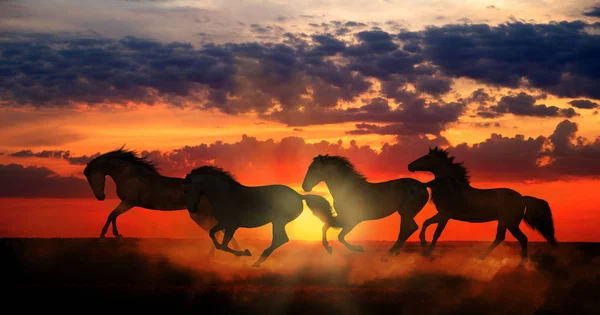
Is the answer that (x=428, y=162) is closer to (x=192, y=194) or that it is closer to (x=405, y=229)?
(x=405, y=229)

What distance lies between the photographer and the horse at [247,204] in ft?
55.0

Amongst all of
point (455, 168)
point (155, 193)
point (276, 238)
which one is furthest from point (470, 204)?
point (155, 193)

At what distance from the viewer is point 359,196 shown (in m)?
17.8

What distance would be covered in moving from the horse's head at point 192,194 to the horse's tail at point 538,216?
351 inches

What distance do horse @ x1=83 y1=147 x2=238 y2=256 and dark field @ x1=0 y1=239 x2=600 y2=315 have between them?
3.63 feet

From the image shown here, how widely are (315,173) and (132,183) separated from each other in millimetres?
5840

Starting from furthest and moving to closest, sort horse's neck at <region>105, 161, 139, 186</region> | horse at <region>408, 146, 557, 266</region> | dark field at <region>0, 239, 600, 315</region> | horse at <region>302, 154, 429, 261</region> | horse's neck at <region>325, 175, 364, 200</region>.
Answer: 1. horse's neck at <region>105, 161, 139, 186</region>
2. horse at <region>408, 146, 557, 266</region>
3. horse's neck at <region>325, 175, 364, 200</region>
4. horse at <region>302, 154, 429, 261</region>
5. dark field at <region>0, 239, 600, 315</region>

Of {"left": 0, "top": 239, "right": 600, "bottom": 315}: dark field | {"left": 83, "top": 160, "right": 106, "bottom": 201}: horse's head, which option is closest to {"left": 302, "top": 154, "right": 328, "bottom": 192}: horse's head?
{"left": 0, "top": 239, "right": 600, "bottom": 315}: dark field

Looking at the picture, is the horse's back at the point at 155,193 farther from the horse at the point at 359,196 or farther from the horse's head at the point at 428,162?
the horse's head at the point at 428,162

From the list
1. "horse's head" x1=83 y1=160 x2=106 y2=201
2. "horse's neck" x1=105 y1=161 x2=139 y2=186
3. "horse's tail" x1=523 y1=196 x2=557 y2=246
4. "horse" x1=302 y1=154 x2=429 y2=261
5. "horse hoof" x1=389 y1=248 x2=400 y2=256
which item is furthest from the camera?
"horse's head" x1=83 y1=160 x2=106 y2=201

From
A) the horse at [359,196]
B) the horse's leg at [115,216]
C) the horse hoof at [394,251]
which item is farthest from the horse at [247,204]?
the horse's leg at [115,216]

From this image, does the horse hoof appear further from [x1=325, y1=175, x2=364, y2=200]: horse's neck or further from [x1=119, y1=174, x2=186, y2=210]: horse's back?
[x1=119, y1=174, x2=186, y2=210]: horse's back

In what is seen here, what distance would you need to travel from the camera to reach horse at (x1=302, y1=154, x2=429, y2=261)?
17.5 m

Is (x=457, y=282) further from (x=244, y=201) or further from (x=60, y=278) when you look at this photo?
(x=60, y=278)
